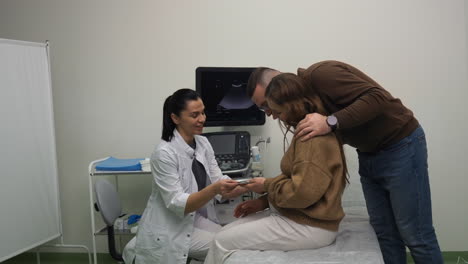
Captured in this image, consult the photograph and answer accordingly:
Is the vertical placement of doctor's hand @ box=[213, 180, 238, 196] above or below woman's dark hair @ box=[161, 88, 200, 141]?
below

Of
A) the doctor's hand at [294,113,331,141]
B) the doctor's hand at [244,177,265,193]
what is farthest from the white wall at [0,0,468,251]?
the doctor's hand at [294,113,331,141]

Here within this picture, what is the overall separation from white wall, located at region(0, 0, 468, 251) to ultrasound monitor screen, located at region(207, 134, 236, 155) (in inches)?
13.9

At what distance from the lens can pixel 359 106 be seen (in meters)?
1.52

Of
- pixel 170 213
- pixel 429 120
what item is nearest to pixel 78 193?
pixel 170 213

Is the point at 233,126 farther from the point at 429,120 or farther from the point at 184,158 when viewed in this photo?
the point at 429,120

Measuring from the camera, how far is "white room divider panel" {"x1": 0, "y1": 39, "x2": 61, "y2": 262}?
2504 mm

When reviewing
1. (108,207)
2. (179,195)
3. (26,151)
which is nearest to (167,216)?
(179,195)

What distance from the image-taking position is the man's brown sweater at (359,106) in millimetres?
1528

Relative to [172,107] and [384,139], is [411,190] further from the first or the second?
[172,107]

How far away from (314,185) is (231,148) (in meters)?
1.28

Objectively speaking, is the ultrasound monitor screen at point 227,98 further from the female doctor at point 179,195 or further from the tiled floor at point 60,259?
the tiled floor at point 60,259

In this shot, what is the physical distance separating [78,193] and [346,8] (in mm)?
2333

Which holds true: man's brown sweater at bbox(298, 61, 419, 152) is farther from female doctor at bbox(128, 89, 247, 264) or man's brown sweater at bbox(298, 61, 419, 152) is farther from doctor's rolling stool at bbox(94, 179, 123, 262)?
doctor's rolling stool at bbox(94, 179, 123, 262)

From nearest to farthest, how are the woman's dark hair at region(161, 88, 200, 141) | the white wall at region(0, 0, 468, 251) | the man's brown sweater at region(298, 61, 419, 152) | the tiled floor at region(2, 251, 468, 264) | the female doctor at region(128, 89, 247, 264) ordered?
the man's brown sweater at region(298, 61, 419, 152) → the female doctor at region(128, 89, 247, 264) → the woman's dark hair at region(161, 88, 200, 141) → the white wall at region(0, 0, 468, 251) → the tiled floor at region(2, 251, 468, 264)
